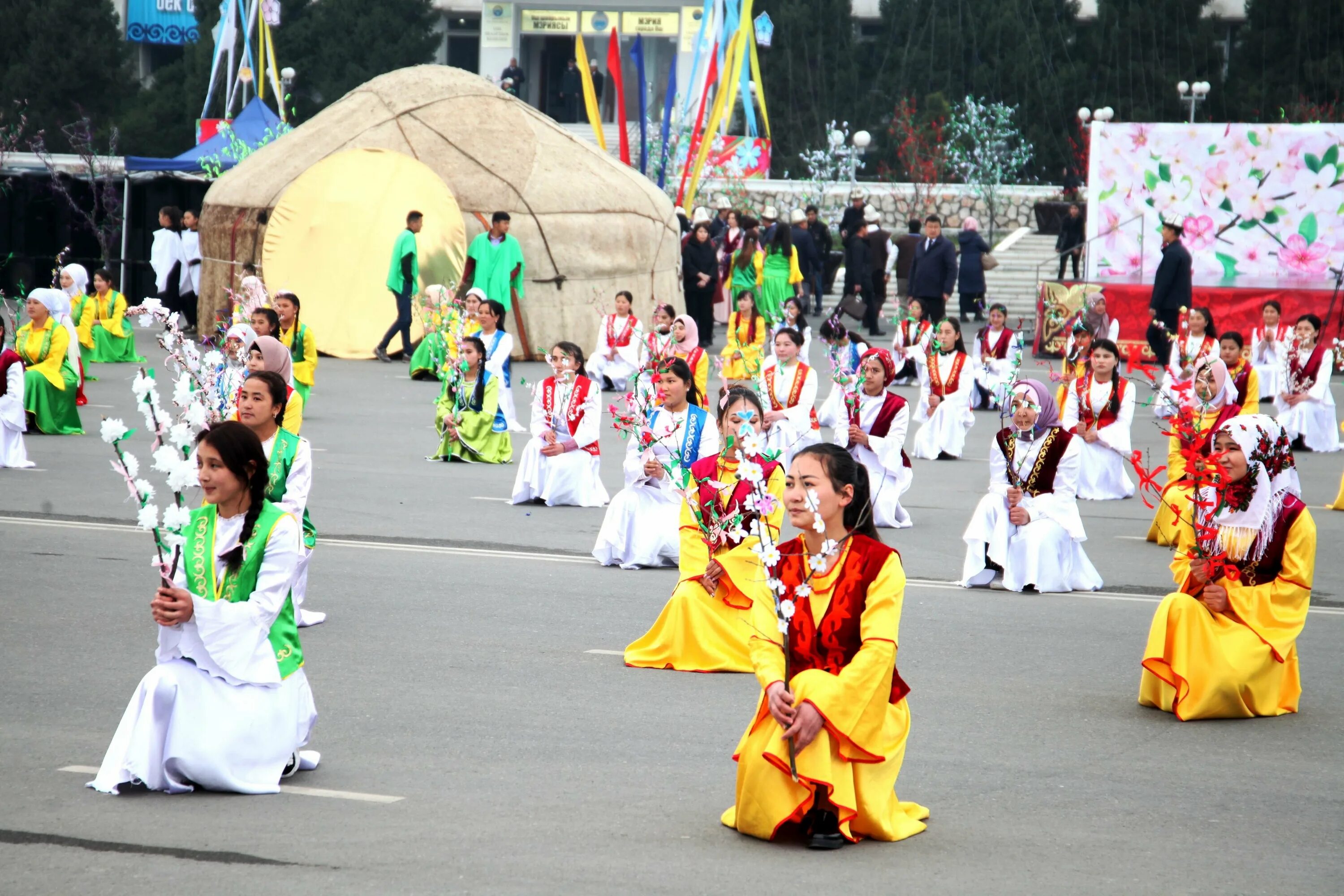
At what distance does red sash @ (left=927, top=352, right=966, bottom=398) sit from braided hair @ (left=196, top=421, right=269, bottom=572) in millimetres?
10435

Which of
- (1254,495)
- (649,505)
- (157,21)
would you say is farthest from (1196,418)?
(157,21)

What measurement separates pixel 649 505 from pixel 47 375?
6.93 m

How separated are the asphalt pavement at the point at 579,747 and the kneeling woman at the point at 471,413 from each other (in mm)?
2993

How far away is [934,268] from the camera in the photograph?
2206 cm

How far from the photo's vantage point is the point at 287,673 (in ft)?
16.2

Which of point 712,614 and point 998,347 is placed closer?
point 712,614

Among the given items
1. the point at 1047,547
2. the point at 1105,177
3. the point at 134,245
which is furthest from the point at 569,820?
the point at 134,245

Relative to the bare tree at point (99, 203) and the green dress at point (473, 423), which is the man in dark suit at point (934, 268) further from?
the bare tree at point (99, 203)

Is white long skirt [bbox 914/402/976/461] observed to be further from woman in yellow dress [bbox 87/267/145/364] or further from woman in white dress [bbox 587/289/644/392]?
woman in yellow dress [bbox 87/267/145/364]

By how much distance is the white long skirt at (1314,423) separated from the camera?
50.4ft

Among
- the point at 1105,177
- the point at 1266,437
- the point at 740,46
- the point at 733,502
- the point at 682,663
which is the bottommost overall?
the point at 682,663

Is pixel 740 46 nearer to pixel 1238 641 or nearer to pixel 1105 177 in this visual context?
pixel 1105 177

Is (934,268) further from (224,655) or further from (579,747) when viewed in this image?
(224,655)

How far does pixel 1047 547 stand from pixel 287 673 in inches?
200
